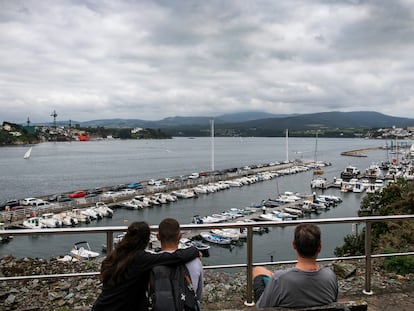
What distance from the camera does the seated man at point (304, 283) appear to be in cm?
185

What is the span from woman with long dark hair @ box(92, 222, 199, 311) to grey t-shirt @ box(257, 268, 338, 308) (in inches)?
17.8

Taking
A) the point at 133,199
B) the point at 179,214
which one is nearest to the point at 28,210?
the point at 133,199

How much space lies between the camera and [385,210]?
13.8 meters

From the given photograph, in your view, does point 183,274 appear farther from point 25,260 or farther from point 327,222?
point 25,260

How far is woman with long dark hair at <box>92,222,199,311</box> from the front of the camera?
1930 millimetres

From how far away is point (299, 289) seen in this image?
1.86 m

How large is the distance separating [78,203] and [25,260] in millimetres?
36539

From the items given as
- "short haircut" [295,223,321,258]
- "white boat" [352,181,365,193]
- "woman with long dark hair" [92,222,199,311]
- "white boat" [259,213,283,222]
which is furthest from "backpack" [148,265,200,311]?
"white boat" [352,181,365,193]

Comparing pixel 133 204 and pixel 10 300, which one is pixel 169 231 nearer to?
pixel 10 300

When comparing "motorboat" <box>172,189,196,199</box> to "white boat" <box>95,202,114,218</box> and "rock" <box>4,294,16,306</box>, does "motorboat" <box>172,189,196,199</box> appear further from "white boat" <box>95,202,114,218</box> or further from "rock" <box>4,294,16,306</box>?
"rock" <box>4,294,16,306</box>

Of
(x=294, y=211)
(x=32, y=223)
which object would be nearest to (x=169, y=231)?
(x=32, y=223)

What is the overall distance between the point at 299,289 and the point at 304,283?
0.04 metres

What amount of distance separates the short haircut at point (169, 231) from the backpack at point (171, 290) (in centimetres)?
16

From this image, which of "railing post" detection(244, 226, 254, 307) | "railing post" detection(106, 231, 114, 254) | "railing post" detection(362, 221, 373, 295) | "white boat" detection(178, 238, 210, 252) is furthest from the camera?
"railing post" detection(362, 221, 373, 295)
